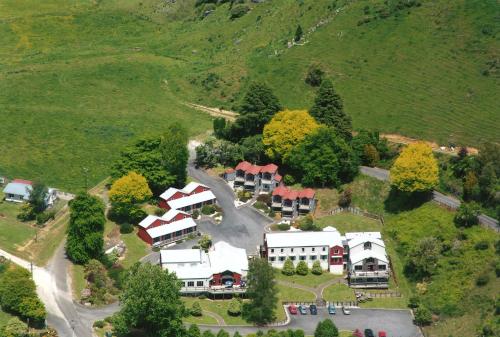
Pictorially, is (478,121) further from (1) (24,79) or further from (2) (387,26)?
(1) (24,79)

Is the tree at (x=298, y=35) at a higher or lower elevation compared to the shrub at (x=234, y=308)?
higher

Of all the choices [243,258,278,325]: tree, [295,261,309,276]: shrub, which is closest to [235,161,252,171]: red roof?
[295,261,309,276]: shrub

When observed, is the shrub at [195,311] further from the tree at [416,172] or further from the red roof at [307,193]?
the tree at [416,172]

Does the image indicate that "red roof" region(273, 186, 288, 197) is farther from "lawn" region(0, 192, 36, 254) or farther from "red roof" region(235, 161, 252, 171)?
"lawn" region(0, 192, 36, 254)

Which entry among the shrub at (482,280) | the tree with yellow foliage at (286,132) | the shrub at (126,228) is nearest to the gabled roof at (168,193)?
the shrub at (126,228)

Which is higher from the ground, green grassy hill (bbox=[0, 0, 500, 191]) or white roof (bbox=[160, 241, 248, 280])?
green grassy hill (bbox=[0, 0, 500, 191])

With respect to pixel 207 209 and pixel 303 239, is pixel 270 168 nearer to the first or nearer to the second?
pixel 207 209

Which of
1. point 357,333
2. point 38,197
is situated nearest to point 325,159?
point 357,333
